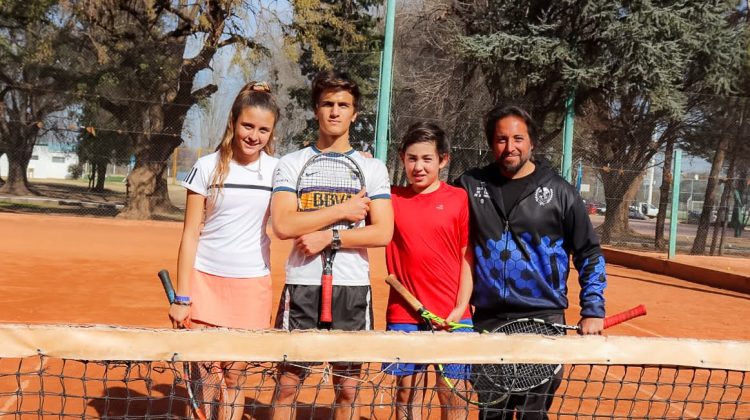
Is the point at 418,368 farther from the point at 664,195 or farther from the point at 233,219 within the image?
the point at 664,195

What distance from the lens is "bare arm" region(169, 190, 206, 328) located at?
330 cm

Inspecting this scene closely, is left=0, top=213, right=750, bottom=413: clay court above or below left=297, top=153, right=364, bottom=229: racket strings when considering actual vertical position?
below

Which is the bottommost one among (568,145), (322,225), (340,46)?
(322,225)

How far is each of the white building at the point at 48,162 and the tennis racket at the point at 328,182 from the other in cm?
2141

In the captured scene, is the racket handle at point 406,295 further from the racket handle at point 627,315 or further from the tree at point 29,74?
the tree at point 29,74

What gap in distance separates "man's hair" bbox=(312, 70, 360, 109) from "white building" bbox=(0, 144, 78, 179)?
21349mm

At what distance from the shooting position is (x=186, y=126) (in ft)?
68.8

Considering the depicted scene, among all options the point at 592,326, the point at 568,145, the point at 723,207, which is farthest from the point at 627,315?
the point at 723,207

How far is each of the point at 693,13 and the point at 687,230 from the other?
5929 mm

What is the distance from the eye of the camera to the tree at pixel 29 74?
21.7 meters

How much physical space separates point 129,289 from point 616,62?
52.2 feet

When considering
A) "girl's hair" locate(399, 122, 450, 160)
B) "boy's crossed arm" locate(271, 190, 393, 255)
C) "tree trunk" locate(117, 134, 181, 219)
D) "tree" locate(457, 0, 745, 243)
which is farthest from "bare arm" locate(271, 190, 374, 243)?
"tree trunk" locate(117, 134, 181, 219)

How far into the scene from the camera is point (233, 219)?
132 inches

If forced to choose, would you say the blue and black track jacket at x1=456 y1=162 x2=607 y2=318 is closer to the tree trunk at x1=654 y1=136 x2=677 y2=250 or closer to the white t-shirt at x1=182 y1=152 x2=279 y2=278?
the white t-shirt at x1=182 y1=152 x2=279 y2=278
